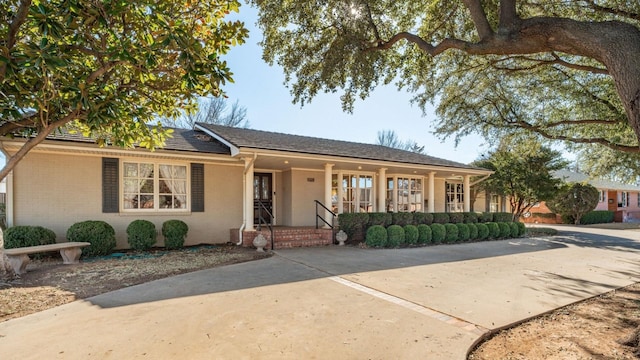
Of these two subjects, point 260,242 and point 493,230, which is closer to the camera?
point 260,242

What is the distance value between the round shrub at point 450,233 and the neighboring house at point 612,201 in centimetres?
1842

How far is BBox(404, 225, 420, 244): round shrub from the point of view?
12.0 m

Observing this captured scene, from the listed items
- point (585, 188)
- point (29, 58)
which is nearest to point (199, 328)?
point (29, 58)

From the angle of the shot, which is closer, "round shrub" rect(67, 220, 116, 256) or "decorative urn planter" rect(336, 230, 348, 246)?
"round shrub" rect(67, 220, 116, 256)

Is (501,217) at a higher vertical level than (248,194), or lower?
lower

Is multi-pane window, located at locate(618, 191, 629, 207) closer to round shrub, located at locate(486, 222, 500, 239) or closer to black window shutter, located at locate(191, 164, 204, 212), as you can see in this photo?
round shrub, located at locate(486, 222, 500, 239)

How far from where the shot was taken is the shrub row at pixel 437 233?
11.4 metres

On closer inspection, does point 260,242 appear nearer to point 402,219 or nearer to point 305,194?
point 305,194

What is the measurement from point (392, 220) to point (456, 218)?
374 cm

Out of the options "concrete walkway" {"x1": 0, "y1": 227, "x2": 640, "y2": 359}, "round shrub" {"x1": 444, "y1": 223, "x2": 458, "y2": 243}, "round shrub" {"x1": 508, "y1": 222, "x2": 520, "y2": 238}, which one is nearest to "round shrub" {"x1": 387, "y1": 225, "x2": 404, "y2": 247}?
"round shrub" {"x1": 444, "y1": 223, "x2": 458, "y2": 243}

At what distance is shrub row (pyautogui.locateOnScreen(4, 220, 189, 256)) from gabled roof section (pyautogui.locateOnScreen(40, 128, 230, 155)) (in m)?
2.30

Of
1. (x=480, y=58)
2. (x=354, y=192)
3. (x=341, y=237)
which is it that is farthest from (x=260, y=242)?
(x=480, y=58)

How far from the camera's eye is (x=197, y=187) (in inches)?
439

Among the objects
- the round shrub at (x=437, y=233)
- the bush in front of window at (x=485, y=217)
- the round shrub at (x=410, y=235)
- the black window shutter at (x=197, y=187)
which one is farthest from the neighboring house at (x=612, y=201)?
the black window shutter at (x=197, y=187)
